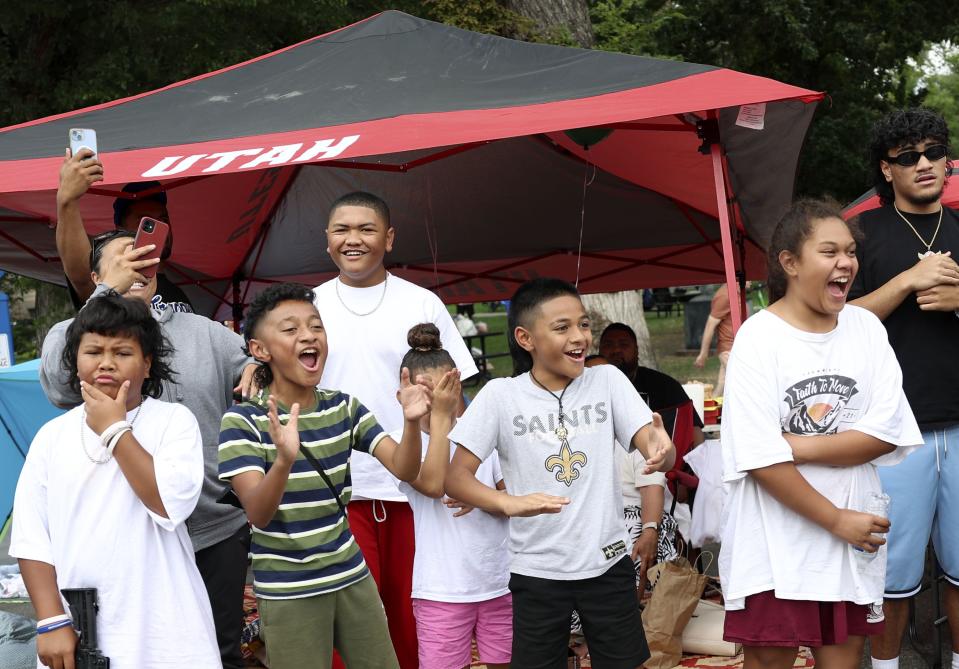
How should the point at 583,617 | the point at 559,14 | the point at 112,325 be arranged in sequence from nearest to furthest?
the point at 112,325, the point at 583,617, the point at 559,14

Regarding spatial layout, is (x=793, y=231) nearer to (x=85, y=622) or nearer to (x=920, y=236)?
(x=920, y=236)

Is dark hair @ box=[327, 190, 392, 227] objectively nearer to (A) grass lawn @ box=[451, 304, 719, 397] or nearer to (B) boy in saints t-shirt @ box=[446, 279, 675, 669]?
(B) boy in saints t-shirt @ box=[446, 279, 675, 669]

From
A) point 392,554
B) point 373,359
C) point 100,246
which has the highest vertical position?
point 100,246

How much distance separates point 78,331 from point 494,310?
1349 inches

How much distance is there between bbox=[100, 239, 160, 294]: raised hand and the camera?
10.5 ft

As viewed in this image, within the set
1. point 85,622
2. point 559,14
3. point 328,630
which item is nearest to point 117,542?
point 85,622

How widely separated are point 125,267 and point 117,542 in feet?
2.85

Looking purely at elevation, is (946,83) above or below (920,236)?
above

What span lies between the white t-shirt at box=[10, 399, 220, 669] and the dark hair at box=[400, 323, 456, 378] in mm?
1015

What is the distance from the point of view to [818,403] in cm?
312

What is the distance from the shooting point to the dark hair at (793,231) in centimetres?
320

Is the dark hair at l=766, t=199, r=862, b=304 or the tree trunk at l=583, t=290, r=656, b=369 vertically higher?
the tree trunk at l=583, t=290, r=656, b=369

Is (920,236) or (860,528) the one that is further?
(920,236)

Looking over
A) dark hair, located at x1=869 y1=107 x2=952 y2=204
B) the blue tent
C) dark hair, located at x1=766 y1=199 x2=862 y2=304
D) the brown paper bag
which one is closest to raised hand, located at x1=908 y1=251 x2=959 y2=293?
dark hair, located at x1=766 y1=199 x2=862 y2=304
